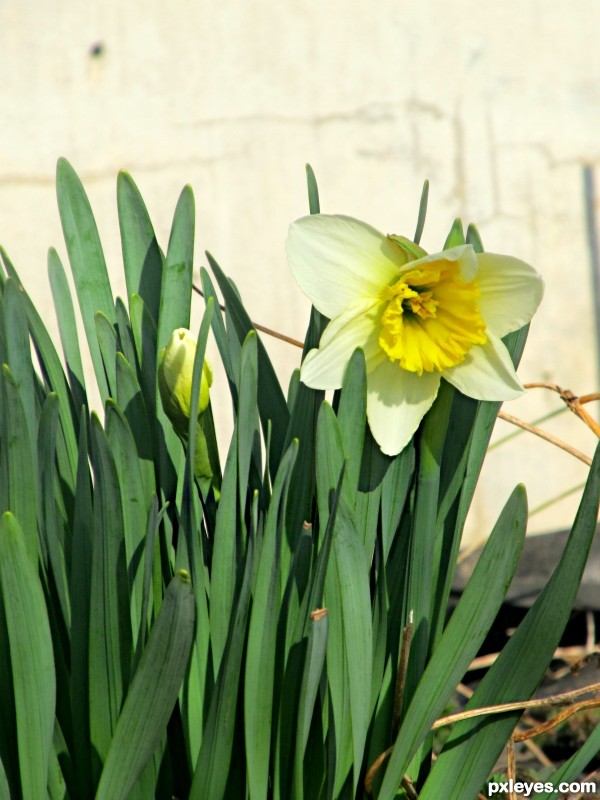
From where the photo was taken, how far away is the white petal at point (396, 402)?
0.58 m

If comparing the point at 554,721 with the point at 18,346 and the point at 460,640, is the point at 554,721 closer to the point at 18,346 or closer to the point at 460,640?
the point at 460,640

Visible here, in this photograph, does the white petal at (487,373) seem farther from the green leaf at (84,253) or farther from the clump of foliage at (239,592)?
the green leaf at (84,253)

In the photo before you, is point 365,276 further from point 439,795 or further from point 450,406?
point 439,795

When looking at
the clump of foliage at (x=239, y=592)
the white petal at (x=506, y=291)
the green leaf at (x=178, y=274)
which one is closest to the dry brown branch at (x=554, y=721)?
the clump of foliage at (x=239, y=592)

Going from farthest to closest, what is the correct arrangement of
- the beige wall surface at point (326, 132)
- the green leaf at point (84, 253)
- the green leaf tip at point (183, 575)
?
the beige wall surface at point (326, 132) < the green leaf at point (84, 253) < the green leaf tip at point (183, 575)

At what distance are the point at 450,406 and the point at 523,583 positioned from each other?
1.07m

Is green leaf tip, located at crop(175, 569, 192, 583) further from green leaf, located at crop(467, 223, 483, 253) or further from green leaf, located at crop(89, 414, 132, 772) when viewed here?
green leaf, located at crop(467, 223, 483, 253)

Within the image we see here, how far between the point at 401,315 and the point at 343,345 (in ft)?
0.16

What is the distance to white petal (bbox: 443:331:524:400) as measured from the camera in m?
0.58

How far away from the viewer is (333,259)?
59 cm

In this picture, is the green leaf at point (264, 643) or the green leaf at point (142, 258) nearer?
the green leaf at point (264, 643)

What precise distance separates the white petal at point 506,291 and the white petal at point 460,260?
22 mm

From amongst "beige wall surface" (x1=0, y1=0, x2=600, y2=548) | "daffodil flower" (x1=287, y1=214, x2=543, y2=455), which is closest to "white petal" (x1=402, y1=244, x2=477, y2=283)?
"daffodil flower" (x1=287, y1=214, x2=543, y2=455)

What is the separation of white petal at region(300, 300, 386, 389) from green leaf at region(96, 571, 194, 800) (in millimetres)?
172
